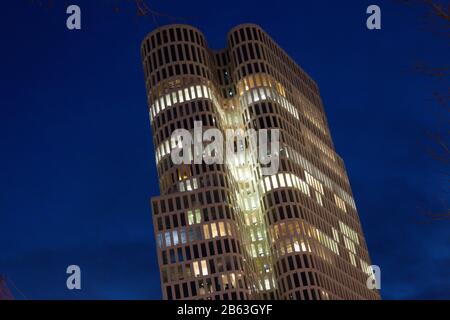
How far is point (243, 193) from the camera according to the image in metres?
162

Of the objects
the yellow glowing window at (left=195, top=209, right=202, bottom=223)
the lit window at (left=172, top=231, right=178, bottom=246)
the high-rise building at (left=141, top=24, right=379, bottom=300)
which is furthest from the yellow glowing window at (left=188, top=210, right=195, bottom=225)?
the lit window at (left=172, top=231, right=178, bottom=246)

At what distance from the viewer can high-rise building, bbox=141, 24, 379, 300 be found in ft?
472

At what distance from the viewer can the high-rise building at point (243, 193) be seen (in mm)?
143750

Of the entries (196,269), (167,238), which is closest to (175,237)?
(167,238)

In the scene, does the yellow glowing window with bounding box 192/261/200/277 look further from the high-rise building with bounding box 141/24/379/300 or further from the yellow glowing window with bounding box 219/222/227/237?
the yellow glowing window with bounding box 219/222/227/237

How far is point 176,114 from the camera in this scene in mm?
160125

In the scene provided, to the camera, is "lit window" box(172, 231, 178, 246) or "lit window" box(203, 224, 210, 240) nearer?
"lit window" box(203, 224, 210, 240)

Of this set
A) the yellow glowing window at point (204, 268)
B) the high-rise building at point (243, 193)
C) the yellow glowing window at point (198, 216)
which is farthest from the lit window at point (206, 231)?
the yellow glowing window at point (204, 268)
